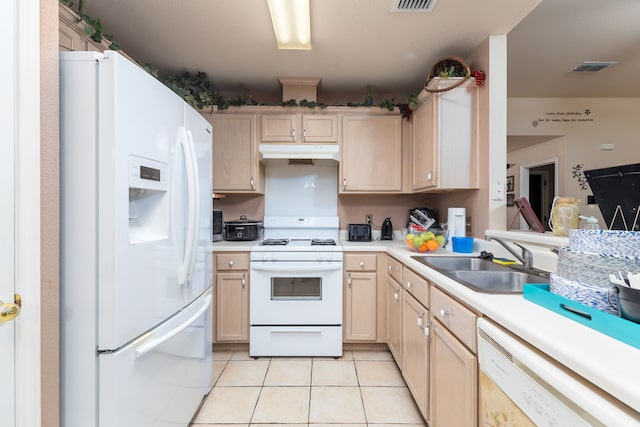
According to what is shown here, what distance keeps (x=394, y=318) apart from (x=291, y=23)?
2.17m

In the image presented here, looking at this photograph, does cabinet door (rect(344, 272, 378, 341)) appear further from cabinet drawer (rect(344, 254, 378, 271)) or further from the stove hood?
the stove hood

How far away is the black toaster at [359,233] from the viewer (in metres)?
2.72

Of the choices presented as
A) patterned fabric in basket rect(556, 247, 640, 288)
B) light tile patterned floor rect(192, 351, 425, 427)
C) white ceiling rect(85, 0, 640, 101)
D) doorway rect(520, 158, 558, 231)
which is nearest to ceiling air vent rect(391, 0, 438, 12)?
white ceiling rect(85, 0, 640, 101)

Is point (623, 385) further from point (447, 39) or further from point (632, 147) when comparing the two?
point (632, 147)

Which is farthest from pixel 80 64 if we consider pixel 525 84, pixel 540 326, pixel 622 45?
pixel 525 84

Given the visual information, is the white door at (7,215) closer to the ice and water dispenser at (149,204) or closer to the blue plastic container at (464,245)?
the ice and water dispenser at (149,204)

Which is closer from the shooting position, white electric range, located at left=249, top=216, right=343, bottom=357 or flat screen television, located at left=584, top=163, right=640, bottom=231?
flat screen television, located at left=584, top=163, right=640, bottom=231

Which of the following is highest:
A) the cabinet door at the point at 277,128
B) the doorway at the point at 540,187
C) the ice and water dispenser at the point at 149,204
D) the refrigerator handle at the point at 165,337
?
the cabinet door at the point at 277,128

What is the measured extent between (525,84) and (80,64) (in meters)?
4.05

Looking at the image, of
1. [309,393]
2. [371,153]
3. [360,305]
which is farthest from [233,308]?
[371,153]

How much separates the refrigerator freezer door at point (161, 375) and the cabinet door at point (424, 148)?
1812 mm

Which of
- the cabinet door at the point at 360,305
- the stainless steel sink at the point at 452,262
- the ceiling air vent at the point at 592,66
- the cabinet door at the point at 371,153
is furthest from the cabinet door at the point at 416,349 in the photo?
the ceiling air vent at the point at 592,66

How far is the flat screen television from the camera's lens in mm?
1076

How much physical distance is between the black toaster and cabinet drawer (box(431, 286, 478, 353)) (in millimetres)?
1351
